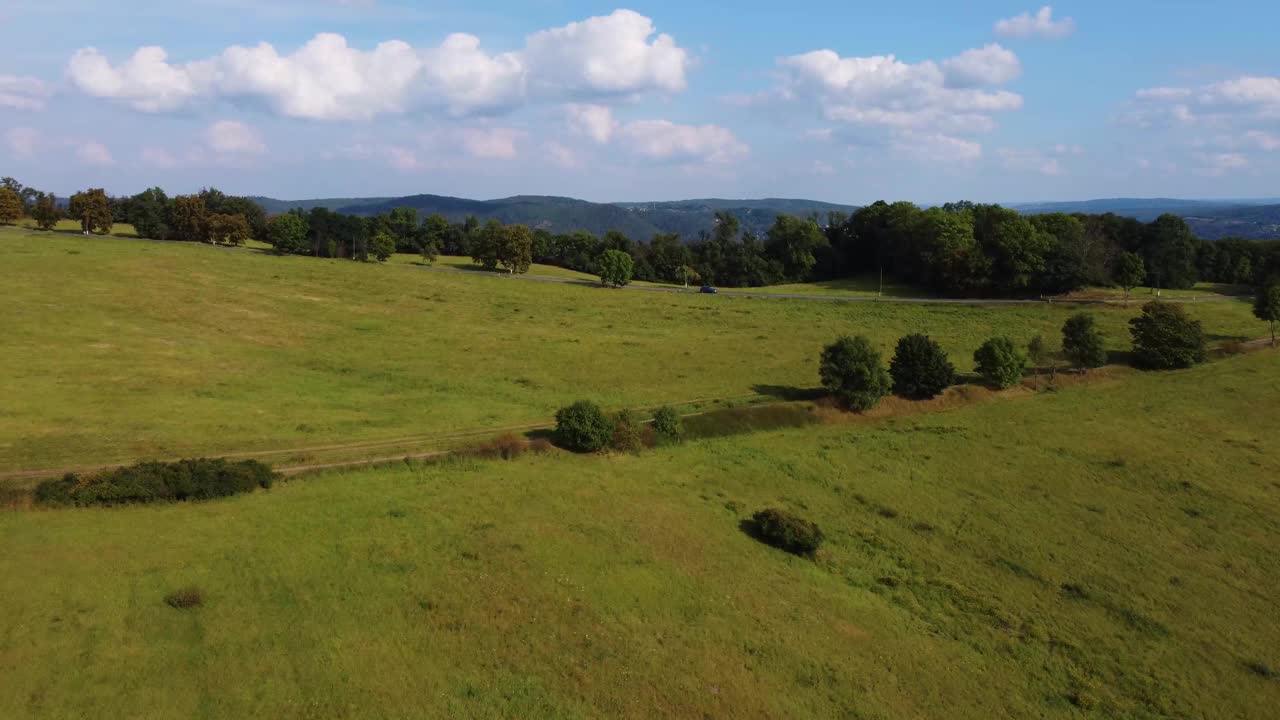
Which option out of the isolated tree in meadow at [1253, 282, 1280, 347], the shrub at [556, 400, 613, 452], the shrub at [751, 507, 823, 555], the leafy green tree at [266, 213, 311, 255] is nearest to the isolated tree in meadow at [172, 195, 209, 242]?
the leafy green tree at [266, 213, 311, 255]

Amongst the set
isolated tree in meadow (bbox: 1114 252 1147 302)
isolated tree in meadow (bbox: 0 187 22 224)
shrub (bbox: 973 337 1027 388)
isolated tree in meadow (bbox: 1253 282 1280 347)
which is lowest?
shrub (bbox: 973 337 1027 388)

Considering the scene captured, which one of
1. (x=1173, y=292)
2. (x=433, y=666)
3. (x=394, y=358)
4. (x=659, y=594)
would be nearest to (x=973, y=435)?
(x=659, y=594)

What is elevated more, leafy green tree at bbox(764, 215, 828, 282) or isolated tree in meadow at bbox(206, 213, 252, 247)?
isolated tree in meadow at bbox(206, 213, 252, 247)

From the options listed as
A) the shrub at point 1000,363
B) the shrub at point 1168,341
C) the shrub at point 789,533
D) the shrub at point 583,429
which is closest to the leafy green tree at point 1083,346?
the shrub at point 1168,341

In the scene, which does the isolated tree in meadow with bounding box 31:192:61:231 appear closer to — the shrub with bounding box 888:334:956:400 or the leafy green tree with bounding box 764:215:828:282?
the leafy green tree with bounding box 764:215:828:282

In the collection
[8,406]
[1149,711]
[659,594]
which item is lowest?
[1149,711]

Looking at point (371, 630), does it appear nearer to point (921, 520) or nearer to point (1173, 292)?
point (921, 520)
